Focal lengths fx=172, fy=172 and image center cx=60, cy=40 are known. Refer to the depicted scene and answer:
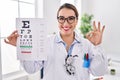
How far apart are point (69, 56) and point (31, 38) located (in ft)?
0.87

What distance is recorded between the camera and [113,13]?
2.66 metres

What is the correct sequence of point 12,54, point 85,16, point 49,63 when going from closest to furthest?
point 49,63 → point 12,54 → point 85,16

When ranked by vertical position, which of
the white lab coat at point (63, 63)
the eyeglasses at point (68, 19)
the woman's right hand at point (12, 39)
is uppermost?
the eyeglasses at point (68, 19)

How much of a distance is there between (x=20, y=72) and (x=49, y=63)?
1014mm

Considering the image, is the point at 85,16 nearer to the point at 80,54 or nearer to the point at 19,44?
the point at 80,54

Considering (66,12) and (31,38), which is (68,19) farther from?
(31,38)

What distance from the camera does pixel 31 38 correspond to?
1004 mm

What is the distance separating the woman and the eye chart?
7 cm

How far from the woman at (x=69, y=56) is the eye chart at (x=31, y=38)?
0.07 meters

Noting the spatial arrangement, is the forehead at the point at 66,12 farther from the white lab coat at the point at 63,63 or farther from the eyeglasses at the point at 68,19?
the white lab coat at the point at 63,63

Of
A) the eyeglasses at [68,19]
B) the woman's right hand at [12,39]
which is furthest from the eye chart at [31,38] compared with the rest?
Answer: the eyeglasses at [68,19]

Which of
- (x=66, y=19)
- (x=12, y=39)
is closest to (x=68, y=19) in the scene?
(x=66, y=19)

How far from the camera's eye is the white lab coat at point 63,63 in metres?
1.08

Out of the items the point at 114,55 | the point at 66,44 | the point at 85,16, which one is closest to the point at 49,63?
the point at 66,44
